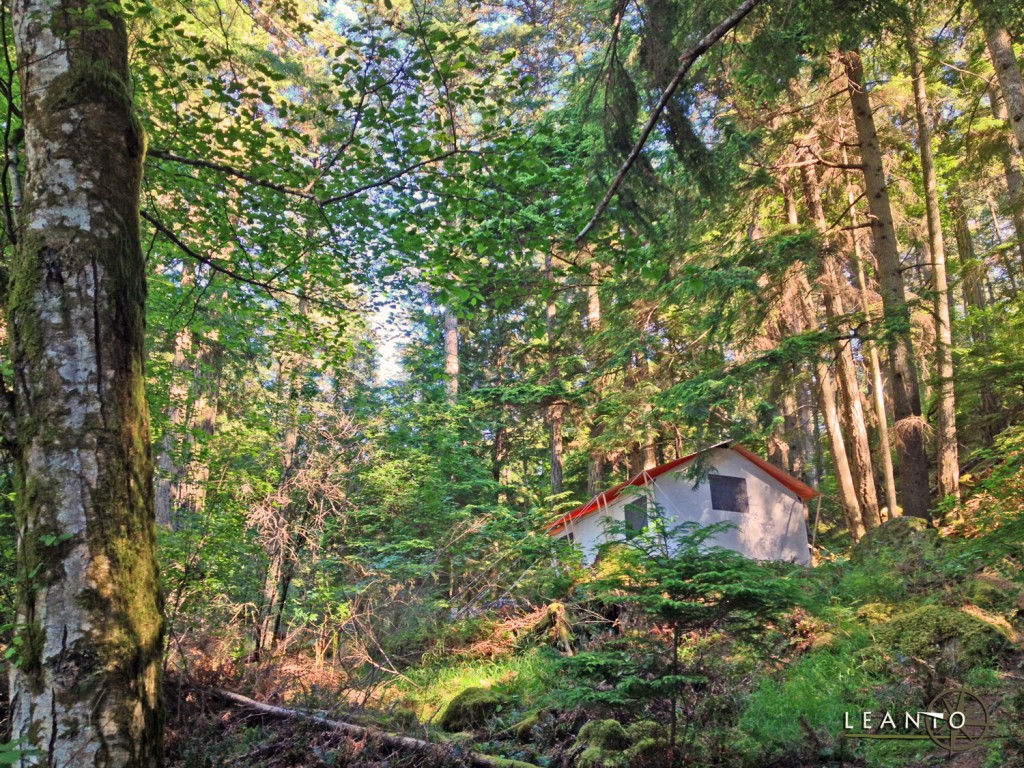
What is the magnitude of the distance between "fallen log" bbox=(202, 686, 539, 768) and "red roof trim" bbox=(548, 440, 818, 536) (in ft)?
25.7

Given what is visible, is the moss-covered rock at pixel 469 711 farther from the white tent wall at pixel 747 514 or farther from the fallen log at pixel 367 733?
the white tent wall at pixel 747 514

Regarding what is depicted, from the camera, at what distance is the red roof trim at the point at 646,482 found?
13602 mm

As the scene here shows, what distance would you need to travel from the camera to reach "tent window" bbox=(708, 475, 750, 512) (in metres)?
15.2

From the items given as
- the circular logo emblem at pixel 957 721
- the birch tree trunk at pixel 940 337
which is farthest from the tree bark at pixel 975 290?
the circular logo emblem at pixel 957 721

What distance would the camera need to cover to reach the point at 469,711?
22.2 ft

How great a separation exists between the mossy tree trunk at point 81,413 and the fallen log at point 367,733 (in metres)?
3.15

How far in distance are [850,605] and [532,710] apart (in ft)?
14.3

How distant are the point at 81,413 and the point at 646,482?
11.1 metres

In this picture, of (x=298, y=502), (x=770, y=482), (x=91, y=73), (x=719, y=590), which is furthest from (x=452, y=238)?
(x=770, y=482)

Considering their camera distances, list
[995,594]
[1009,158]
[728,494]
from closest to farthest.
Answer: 1. [995,594]
2. [1009,158]
3. [728,494]

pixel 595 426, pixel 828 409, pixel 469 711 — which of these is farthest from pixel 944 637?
pixel 595 426

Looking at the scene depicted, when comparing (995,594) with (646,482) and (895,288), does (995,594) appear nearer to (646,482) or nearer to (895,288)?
(895,288)

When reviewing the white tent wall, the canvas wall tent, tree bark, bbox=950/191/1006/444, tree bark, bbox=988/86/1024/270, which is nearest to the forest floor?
tree bark, bbox=950/191/1006/444

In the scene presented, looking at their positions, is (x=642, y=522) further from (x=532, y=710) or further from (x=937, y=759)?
(x=937, y=759)
